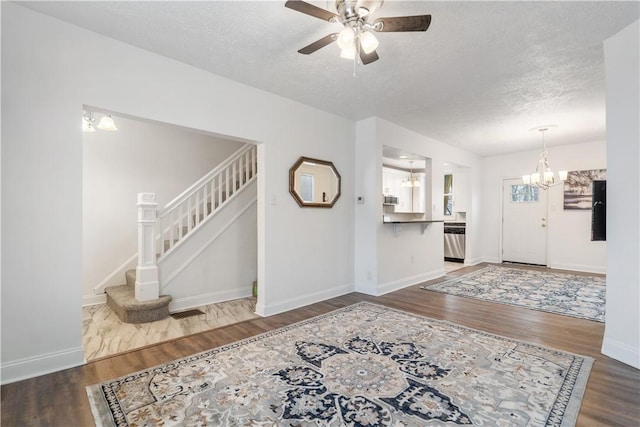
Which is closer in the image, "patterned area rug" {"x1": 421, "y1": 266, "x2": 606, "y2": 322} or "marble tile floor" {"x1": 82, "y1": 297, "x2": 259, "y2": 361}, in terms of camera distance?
"marble tile floor" {"x1": 82, "y1": 297, "x2": 259, "y2": 361}

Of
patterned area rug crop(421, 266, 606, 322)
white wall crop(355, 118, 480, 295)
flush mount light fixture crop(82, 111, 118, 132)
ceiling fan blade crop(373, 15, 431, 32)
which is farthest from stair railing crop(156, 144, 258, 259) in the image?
patterned area rug crop(421, 266, 606, 322)

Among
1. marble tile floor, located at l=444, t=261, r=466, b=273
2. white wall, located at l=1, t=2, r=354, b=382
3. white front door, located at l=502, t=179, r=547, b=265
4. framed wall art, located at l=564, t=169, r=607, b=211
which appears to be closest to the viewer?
white wall, located at l=1, t=2, r=354, b=382

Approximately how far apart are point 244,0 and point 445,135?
4.50 m

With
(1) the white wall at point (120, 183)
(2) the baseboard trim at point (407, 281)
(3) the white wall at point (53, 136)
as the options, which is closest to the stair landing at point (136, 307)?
(1) the white wall at point (120, 183)

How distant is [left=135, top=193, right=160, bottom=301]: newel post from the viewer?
355 cm

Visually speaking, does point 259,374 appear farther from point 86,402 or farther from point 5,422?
point 5,422

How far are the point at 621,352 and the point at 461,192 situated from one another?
5600 millimetres

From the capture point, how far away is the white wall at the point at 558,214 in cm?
631

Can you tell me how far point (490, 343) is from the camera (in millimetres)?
2857

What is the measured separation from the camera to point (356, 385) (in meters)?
2.15

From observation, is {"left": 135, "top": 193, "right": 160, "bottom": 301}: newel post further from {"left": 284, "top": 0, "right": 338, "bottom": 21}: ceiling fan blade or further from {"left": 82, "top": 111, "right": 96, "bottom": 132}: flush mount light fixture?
{"left": 284, "top": 0, "right": 338, "bottom": 21}: ceiling fan blade

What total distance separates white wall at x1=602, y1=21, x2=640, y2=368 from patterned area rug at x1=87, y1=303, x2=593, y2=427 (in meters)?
0.39

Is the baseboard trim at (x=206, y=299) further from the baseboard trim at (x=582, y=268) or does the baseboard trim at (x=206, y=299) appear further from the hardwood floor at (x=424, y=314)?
the baseboard trim at (x=582, y=268)

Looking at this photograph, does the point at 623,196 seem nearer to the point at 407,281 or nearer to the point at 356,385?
the point at 356,385
